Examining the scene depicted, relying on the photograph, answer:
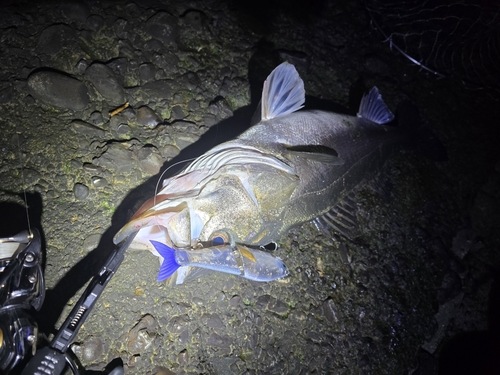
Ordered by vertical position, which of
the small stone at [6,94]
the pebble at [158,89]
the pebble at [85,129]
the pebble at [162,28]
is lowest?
the pebble at [85,129]

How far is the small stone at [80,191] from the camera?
2.68 meters

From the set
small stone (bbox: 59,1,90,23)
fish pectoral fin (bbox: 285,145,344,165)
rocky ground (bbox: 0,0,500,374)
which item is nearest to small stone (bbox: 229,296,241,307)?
rocky ground (bbox: 0,0,500,374)

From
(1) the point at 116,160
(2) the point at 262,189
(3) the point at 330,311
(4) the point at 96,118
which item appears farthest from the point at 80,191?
(3) the point at 330,311

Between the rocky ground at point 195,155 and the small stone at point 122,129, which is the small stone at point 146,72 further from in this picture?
the small stone at point 122,129

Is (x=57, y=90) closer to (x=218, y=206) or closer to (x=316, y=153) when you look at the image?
(x=218, y=206)

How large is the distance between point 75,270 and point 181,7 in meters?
3.16

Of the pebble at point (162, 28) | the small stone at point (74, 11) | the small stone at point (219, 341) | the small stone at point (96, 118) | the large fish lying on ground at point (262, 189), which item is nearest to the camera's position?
the large fish lying on ground at point (262, 189)

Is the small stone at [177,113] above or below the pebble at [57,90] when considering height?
below

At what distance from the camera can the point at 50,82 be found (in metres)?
2.91

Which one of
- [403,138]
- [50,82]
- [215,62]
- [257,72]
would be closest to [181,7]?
[215,62]

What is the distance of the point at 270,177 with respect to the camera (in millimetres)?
2299

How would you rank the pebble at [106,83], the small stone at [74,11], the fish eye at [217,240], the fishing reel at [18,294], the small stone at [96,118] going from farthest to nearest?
1. the small stone at [74,11]
2. the pebble at [106,83]
3. the small stone at [96,118]
4. the fish eye at [217,240]
5. the fishing reel at [18,294]

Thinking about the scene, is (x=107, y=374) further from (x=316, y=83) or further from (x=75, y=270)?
(x=316, y=83)

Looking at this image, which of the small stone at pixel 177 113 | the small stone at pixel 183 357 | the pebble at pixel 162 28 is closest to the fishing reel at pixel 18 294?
the small stone at pixel 183 357
